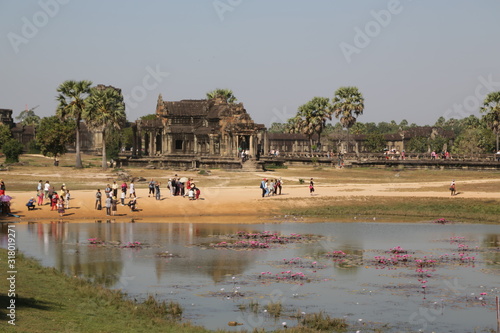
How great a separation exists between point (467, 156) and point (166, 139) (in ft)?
148

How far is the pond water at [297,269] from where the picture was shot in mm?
23406

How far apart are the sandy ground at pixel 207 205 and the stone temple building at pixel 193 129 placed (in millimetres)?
41966

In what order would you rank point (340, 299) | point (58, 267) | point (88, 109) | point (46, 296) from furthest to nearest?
1. point (88, 109)
2. point (58, 267)
3. point (340, 299)
4. point (46, 296)

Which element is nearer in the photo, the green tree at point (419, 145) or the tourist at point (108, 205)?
the tourist at point (108, 205)

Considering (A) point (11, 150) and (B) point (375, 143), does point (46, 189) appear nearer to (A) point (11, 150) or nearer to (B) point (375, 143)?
(A) point (11, 150)

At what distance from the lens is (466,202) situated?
56.8 metres

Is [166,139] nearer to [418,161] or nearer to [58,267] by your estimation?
[418,161]

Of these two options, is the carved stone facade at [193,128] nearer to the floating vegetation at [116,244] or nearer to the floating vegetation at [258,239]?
the floating vegetation at [258,239]

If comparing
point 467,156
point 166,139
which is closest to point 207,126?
point 166,139

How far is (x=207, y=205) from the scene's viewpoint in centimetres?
5472

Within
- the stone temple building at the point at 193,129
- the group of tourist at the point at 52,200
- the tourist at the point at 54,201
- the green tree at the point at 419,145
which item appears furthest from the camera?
the green tree at the point at 419,145

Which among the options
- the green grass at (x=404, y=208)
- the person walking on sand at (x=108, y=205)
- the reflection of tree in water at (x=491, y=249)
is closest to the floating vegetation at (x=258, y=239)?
the reflection of tree in water at (x=491, y=249)

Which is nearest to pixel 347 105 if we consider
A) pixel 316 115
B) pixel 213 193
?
pixel 316 115

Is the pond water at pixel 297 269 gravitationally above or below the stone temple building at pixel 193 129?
below
